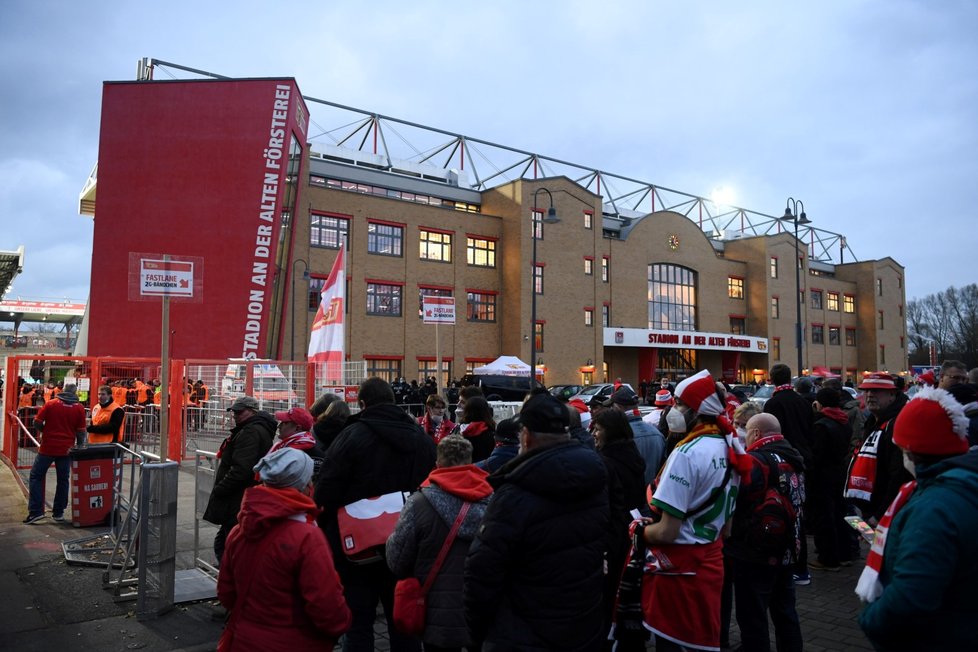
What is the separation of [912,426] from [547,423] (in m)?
1.41

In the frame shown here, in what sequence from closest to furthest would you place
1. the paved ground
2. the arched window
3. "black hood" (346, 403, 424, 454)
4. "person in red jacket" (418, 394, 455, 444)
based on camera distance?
"black hood" (346, 403, 424, 454) → the paved ground → "person in red jacket" (418, 394, 455, 444) → the arched window

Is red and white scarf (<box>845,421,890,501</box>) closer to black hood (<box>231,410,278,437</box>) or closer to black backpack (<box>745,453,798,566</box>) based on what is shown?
black backpack (<box>745,453,798,566</box>)

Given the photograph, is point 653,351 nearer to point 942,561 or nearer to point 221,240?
point 221,240

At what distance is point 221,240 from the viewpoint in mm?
23984

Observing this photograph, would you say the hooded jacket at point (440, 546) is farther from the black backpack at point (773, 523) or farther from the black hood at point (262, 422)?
the black hood at point (262, 422)

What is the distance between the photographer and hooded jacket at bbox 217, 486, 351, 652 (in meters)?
2.99

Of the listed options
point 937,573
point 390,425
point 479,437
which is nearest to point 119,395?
point 479,437

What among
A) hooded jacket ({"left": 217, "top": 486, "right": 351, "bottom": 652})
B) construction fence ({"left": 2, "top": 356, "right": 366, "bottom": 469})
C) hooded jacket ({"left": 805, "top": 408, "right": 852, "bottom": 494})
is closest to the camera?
hooded jacket ({"left": 217, "top": 486, "right": 351, "bottom": 652})

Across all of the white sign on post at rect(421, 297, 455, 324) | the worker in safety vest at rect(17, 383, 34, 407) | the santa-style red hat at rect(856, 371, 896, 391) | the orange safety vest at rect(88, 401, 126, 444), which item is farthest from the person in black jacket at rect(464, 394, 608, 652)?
the worker in safety vest at rect(17, 383, 34, 407)

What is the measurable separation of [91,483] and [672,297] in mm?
43811

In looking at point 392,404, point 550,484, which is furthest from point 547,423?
point 392,404

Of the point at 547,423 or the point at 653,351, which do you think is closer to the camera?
the point at 547,423

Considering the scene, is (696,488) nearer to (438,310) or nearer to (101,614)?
(101,614)

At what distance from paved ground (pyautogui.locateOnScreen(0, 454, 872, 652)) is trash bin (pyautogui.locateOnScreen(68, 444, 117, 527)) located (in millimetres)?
1021
